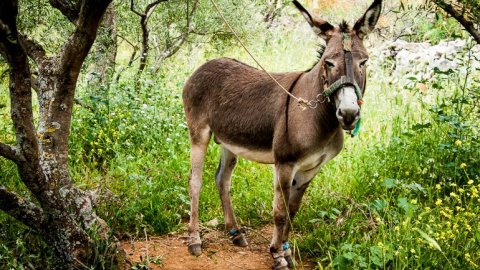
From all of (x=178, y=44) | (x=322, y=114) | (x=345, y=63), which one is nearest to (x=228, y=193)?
(x=322, y=114)

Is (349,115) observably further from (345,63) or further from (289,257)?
(289,257)

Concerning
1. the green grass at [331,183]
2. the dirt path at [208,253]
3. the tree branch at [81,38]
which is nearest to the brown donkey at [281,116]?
the dirt path at [208,253]

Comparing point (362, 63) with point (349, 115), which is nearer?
point (349, 115)

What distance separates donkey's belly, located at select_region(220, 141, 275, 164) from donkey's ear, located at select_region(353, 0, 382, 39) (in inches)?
46.7

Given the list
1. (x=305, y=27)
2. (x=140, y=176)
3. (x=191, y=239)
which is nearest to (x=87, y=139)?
(x=140, y=176)

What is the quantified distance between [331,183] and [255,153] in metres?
1.15

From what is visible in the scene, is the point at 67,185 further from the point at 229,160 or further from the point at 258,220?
the point at 258,220

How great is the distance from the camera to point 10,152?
280 cm

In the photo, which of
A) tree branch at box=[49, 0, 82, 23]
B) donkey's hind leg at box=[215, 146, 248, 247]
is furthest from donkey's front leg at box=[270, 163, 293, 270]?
tree branch at box=[49, 0, 82, 23]

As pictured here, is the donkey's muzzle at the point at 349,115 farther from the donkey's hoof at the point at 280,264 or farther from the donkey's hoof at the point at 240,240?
the donkey's hoof at the point at 240,240

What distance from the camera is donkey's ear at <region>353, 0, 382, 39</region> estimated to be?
3.62 m

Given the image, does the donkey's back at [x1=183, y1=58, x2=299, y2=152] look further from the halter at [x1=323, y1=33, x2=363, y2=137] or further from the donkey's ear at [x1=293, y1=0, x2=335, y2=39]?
the halter at [x1=323, y1=33, x2=363, y2=137]

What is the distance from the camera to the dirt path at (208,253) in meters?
4.12

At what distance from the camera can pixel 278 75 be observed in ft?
14.8
